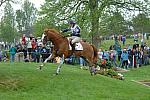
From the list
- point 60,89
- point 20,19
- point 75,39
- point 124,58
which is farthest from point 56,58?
point 20,19

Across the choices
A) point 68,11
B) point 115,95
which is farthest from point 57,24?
point 115,95

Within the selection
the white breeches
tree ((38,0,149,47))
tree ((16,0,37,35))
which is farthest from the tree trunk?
tree ((16,0,37,35))

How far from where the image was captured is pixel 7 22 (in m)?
72.6

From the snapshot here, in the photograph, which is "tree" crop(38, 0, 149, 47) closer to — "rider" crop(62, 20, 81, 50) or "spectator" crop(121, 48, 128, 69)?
"spectator" crop(121, 48, 128, 69)

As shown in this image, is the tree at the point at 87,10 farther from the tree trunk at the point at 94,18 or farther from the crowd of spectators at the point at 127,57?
the crowd of spectators at the point at 127,57

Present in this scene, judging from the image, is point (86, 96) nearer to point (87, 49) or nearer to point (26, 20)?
point (87, 49)

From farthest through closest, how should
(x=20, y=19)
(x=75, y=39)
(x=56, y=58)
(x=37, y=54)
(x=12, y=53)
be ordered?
(x=20, y=19) → (x=37, y=54) → (x=56, y=58) → (x=12, y=53) → (x=75, y=39)

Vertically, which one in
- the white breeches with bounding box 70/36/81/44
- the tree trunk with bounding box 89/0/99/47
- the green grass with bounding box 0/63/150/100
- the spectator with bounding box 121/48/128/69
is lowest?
the green grass with bounding box 0/63/150/100

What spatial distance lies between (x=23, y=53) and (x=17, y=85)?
16.2 m

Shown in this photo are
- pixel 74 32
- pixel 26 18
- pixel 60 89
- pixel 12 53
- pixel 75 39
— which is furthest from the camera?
pixel 26 18

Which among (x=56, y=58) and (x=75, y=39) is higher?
(x=75, y=39)

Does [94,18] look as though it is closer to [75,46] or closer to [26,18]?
[75,46]

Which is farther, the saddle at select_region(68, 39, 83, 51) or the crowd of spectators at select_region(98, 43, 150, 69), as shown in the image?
the crowd of spectators at select_region(98, 43, 150, 69)

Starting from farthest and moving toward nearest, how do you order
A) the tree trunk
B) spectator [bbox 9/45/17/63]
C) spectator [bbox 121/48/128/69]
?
the tree trunk, spectator [bbox 121/48/128/69], spectator [bbox 9/45/17/63]
